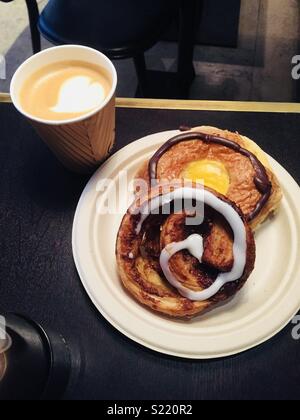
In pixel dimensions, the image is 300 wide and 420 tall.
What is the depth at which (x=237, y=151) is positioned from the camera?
101cm

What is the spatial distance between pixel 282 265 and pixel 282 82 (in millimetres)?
1413

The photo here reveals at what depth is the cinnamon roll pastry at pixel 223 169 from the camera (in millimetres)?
972

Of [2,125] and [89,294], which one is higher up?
[2,125]

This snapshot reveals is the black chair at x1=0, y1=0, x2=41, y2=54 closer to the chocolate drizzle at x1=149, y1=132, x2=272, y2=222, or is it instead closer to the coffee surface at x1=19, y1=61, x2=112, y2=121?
the coffee surface at x1=19, y1=61, x2=112, y2=121

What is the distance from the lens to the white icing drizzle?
87cm

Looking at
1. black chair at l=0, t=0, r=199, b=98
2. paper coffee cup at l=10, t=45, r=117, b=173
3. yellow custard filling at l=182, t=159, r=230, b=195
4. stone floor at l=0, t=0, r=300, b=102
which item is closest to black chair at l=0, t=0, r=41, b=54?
black chair at l=0, t=0, r=199, b=98

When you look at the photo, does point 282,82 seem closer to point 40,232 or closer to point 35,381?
point 40,232

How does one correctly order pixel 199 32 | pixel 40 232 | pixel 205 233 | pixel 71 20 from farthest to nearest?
pixel 199 32
pixel 71 20
pixel 40 232
pixel 205 233

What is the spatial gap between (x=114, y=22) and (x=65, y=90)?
24.2 inches

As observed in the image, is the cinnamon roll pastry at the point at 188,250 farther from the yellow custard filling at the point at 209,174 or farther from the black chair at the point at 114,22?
the black chair at the point at 114,22

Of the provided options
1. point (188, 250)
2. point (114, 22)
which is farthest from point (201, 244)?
point (114, 22)
